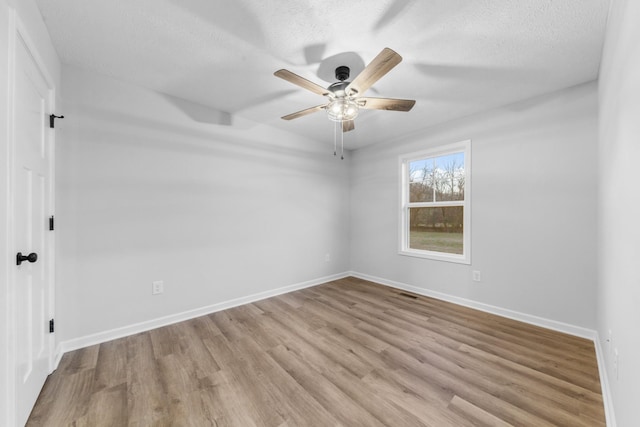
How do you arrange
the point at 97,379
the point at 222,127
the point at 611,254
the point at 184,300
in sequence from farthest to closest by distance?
the point at 222,127, the point at 184,300, the point at 97,379, the point at 611,254

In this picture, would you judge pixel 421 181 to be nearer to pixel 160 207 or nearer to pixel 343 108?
pixel 343 108

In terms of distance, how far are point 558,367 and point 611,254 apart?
98 centimetres

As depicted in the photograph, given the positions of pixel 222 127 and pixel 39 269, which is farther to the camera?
pixel 222 127

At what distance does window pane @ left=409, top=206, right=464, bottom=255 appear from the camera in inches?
133

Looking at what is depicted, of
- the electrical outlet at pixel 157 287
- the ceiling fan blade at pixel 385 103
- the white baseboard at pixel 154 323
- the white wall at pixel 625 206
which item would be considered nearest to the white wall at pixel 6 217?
the white baseboard at pixel 154 323

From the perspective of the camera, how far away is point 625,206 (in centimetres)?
116

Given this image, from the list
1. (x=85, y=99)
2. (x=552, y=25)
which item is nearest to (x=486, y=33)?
(x=552, y=25)

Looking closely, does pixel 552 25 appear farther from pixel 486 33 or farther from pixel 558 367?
pixel 558 367

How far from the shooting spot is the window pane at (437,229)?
3.37 m

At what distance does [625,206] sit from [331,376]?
1.92 meters

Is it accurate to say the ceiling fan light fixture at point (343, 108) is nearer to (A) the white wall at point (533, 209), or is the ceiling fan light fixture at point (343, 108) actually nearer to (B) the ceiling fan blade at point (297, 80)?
(B) the ceiling fan blade at point (297, 80)

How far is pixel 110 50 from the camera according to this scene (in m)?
1.92

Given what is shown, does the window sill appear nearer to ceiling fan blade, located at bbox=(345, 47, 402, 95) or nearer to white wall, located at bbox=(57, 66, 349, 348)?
white wall, located at bbox=(57, 66, 349, 348)

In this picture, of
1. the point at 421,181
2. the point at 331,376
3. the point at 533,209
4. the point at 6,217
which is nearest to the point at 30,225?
the point at 6,217
